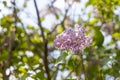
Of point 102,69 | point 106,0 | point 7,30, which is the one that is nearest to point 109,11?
point 106,0

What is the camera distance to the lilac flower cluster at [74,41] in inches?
56.0

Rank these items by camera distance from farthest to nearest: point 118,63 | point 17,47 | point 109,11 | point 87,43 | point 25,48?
point 25,48
point 17,47
point 109,11
point 118,63
point 87,43

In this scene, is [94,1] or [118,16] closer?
[94,1]

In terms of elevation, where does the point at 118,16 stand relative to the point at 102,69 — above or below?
above

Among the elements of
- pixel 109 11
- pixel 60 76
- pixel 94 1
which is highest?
pixel 109 11

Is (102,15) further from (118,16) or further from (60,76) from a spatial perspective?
(60,76)

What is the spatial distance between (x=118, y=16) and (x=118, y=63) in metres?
1.31

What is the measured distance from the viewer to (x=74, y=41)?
1.44 metres

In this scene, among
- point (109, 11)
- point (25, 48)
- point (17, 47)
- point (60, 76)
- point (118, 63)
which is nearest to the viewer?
point (118, 63)

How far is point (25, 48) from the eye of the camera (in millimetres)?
3350

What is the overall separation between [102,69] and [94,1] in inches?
33.2

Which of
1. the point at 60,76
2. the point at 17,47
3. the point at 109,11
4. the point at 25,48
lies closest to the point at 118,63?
the point at 60,76

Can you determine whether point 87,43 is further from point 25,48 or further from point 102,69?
point 25,48

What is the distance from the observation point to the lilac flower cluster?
142cm
